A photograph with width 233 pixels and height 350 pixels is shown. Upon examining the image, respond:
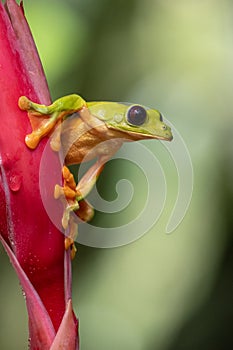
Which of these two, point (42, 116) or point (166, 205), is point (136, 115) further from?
point (166, 205)

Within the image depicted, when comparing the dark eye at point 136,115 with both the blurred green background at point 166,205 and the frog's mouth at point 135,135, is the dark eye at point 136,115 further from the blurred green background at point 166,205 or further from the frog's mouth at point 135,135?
the blurred green background at point 166,205

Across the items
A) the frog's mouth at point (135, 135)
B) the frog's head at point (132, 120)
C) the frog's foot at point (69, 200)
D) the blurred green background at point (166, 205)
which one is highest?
the frog's head at point (132, 120)

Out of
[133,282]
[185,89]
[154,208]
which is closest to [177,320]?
[133,282]

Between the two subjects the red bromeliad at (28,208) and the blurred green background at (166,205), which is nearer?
the red bromeliad at (28,208)

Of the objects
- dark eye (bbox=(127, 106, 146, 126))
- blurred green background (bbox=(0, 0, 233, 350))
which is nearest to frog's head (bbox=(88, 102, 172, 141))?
dark eye (bbox=(127, 106, 146, 126))

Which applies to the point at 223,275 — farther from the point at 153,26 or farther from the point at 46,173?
the point at 46,173

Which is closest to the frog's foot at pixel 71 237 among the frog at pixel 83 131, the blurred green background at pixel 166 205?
the frog at pixel 83 131

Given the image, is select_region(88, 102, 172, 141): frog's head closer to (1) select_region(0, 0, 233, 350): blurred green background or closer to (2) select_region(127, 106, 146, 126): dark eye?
(2) select_region(127, 106, 146, 126): dark eye

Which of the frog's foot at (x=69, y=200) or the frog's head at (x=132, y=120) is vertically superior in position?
the frog's head at (x=132, y=120)
